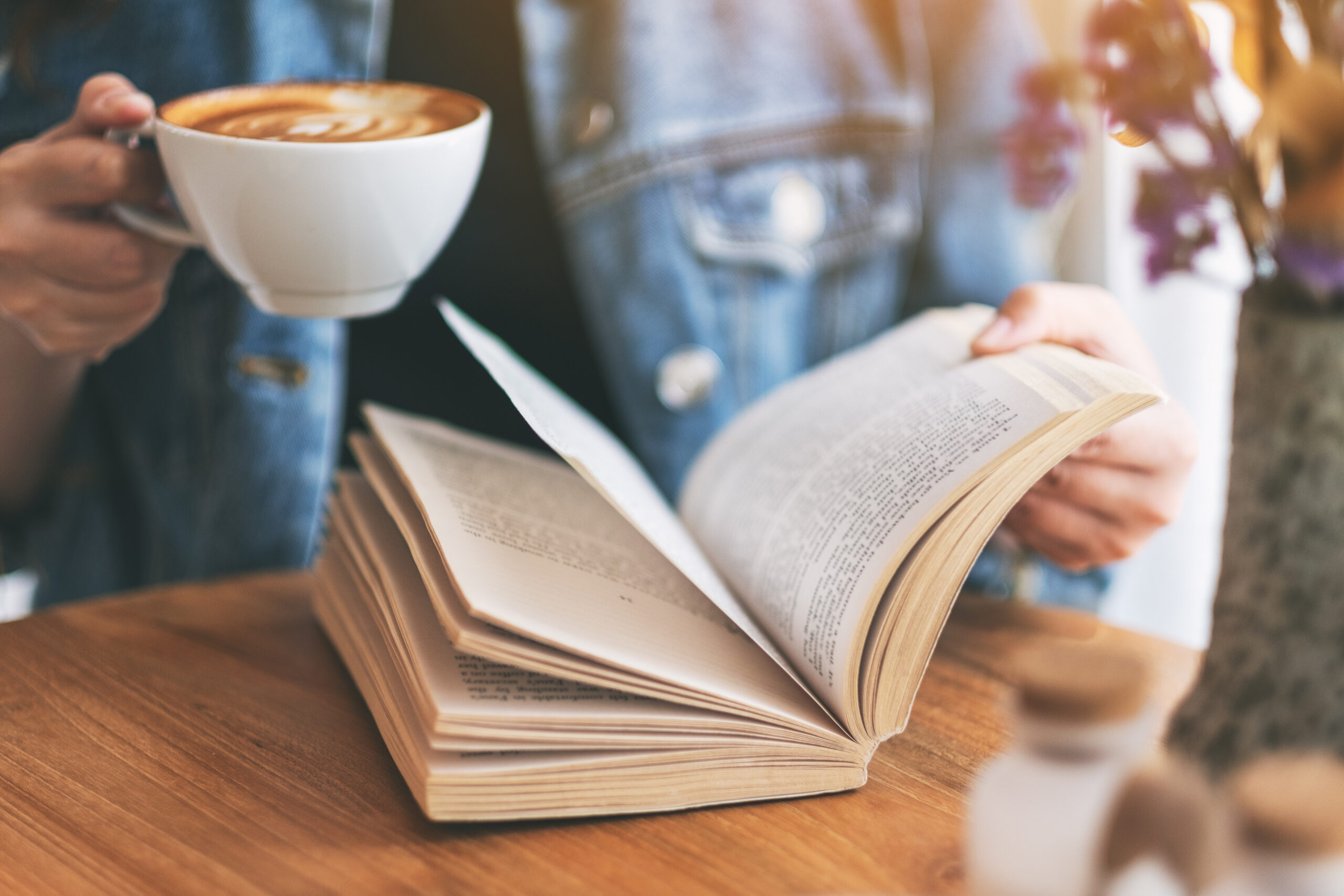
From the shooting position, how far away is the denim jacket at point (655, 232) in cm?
86

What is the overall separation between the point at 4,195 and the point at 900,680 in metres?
0.51

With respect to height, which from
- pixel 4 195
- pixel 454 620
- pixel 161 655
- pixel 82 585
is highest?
pixel 4 195

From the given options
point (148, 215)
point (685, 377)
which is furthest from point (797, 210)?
point (148, 215)

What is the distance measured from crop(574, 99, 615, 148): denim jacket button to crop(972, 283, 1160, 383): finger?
0.46 metres

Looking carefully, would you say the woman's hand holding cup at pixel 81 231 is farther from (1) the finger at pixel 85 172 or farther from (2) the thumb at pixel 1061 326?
(2) the thumb at pixel 1061 326

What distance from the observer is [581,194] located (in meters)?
0.91

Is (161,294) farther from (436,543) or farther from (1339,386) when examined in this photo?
(1339,386)

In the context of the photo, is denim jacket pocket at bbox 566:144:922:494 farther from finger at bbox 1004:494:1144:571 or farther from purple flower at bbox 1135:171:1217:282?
purple flower at bbox 1135:171:1217:282

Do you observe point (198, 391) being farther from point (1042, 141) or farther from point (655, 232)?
point (1042, 141)

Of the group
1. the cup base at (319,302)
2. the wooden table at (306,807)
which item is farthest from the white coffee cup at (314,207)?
the wooden table at (306,807)

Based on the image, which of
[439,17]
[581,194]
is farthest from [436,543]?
[439,17]

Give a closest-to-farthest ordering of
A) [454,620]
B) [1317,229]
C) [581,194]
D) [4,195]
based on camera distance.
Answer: [1317,229] → [454,620] → [4,195] → [581,194]

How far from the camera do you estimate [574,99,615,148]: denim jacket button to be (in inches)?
35.5

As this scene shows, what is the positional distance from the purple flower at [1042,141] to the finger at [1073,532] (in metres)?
0.21
